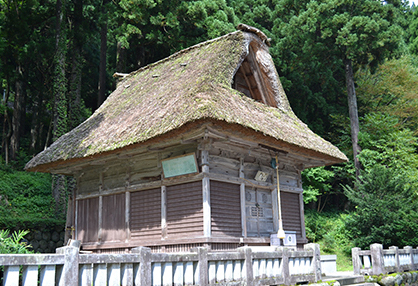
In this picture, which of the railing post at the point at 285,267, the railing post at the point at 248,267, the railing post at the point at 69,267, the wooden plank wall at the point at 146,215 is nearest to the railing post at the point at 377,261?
the railing post at the point at 285,267

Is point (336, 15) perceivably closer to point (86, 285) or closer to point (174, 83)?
point (174, 83)

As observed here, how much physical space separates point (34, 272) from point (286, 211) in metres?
9.02

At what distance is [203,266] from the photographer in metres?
6.36

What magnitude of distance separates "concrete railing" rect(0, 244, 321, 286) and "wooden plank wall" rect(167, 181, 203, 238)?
8.04 ft

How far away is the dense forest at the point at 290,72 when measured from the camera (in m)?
19.3

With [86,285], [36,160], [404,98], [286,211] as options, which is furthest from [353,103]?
[86,285]

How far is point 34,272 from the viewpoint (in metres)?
4.45

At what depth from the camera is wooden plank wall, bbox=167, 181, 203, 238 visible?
982cm

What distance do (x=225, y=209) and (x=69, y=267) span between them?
5808 mm

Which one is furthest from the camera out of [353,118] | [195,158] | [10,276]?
[353,118]

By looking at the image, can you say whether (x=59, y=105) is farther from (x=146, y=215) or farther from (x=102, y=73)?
(x=146, y=215)

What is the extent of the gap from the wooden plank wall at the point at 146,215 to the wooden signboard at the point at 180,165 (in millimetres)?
662

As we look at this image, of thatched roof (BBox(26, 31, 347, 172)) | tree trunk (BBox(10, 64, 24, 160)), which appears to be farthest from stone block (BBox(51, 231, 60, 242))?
tree trunk (BBox(10, 64, 24, 160))

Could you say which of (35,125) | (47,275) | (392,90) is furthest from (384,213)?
(35,125)
